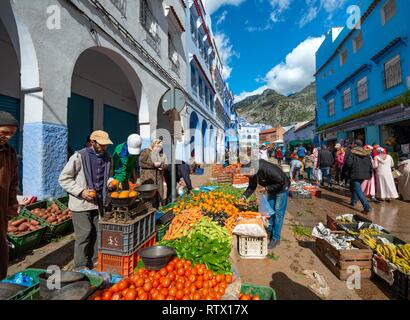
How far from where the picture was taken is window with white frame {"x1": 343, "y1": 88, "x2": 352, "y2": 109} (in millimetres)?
17906

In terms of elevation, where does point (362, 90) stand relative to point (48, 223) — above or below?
above

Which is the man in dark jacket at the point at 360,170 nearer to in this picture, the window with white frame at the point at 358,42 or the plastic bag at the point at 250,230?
the plastic bag at the point at 250,230

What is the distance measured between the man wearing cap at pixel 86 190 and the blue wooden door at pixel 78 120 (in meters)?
5.37

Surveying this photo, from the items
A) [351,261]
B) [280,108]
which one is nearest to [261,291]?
[351,261]

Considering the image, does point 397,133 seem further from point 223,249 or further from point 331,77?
point 223,249

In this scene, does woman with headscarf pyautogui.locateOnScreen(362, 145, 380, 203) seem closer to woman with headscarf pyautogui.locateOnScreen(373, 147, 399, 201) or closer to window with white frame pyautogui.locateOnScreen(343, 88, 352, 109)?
woman with headscarf pyautogui.locateOnScreen(373, 147, 399, 201)

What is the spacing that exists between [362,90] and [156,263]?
1871cm

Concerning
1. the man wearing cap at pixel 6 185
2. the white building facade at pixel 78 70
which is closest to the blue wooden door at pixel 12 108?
the white building facade at pixel 78 70

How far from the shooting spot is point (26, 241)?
3.83 metres

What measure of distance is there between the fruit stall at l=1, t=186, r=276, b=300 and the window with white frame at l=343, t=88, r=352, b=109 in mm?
18254

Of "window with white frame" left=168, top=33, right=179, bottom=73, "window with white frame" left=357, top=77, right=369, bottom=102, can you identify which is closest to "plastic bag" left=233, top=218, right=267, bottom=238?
"window with white frame" left=168, top=33, right=179, bottom=73

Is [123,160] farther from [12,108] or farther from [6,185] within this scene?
[12,108]

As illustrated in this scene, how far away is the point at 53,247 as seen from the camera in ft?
13.8
